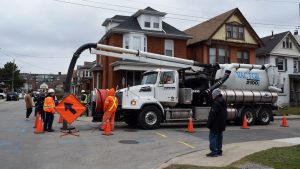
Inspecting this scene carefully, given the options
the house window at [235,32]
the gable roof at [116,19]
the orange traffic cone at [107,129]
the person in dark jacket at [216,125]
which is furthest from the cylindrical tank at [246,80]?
the gable roof at [116,19]

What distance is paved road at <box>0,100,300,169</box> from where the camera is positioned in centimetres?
880

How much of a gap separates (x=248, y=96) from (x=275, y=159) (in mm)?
10370

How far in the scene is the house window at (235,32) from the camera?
36000 mm

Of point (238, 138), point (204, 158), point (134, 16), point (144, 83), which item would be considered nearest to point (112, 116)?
point (144, 83)

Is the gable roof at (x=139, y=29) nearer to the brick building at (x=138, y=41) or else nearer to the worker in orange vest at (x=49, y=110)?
the brick building at (x=138, y=41)

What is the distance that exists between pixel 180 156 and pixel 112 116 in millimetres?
5679

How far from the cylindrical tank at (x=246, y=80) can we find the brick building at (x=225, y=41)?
594 inches

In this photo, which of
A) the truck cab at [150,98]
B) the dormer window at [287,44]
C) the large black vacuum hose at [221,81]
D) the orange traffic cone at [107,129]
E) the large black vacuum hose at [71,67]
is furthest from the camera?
the dormer window at [287,44]

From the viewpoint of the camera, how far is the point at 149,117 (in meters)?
15.8

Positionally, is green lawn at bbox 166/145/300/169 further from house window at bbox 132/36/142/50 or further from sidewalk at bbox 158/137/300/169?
house window at bbox 132/36/142/50

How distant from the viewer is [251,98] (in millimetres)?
18641

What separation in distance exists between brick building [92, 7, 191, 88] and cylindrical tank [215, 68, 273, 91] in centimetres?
1208

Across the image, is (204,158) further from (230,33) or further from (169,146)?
(230,33)

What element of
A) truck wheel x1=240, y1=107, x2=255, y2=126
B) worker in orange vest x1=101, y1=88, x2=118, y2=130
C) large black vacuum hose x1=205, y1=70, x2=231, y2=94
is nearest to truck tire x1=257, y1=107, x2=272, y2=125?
truck wheel x1=240, y1=107, x2=255, y2=126
